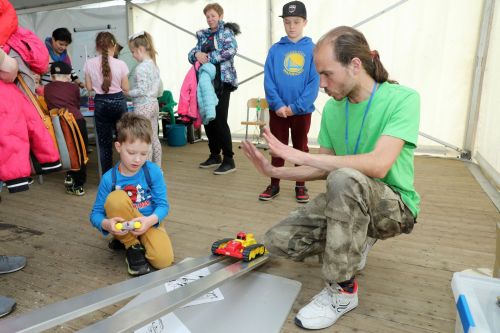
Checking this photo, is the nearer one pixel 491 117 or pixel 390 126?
pixel 390 126

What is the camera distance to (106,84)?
3100 millimetres

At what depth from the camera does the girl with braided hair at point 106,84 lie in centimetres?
311

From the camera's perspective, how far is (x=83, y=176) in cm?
332

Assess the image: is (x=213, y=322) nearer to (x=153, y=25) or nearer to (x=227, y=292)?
(x=227, y=292)

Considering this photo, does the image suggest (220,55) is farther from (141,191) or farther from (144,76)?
(141,191)

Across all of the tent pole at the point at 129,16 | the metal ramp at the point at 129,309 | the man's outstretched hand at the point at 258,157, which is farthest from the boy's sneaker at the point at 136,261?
the tent pole at the point at 129,16

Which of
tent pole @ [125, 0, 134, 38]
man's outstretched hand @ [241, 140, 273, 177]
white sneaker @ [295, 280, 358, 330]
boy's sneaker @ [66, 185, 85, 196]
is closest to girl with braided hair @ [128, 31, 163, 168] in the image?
boy's sneaker @ [66, 185, 85, 196]

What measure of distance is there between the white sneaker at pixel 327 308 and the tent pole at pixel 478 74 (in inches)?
146

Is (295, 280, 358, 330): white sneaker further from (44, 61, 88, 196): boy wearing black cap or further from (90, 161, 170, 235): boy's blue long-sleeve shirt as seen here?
(44, 61, 88, 196): boy wearing black cap

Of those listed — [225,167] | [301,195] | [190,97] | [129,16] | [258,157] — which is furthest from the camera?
[129,16]

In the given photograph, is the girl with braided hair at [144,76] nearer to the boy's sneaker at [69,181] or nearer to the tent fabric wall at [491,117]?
the boy's sneaker at [69,181]

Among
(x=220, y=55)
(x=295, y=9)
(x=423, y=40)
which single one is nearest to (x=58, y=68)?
(x=220, y=55)

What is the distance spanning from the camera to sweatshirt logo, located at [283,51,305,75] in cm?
286

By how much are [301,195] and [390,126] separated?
65.1 inches
